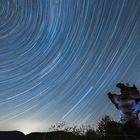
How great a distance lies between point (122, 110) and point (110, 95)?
3372 mm

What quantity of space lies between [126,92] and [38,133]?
32.6 meters

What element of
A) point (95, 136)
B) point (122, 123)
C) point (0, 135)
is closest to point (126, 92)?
point (122, 123)

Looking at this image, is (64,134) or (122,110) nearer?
(64,134)

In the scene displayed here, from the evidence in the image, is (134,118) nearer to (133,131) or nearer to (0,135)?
(133,131)

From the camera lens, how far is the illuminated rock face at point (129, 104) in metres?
40.8

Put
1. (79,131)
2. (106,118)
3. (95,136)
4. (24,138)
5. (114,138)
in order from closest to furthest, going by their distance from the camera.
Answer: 1. (114,138)
2. (95,136)
3. (79,131)
4. (106,118)
5. (24,138)

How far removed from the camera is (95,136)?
3672 centimetres

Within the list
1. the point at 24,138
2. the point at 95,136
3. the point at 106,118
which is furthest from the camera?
the point at 24,138

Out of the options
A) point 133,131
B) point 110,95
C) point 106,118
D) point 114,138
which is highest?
point 110,95

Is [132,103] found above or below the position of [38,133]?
below

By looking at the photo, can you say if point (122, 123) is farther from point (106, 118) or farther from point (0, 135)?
point (0, 135)

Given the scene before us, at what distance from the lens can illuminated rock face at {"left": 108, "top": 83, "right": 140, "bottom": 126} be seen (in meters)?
40.8

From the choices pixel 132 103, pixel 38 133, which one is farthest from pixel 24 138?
pixel 132 103

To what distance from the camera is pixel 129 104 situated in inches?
1612
